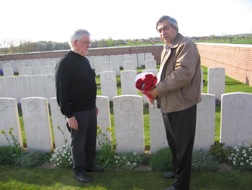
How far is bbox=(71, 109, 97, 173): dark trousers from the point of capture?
3301mm

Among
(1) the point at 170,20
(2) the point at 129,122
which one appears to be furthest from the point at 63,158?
(1) the point at 170,20

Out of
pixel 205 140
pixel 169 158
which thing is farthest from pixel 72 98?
pixel 205 140

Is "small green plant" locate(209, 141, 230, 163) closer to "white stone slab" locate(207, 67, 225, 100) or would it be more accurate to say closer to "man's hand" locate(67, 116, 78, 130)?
"man's hand" locate(67, 116, 78, 130)

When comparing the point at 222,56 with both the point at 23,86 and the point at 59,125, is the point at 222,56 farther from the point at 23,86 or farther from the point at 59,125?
the point at 59,125

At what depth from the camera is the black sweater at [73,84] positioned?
304cm

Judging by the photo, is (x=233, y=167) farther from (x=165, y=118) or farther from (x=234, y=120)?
(x=165, y=118)

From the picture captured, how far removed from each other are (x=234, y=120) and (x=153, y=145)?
1.38 meters

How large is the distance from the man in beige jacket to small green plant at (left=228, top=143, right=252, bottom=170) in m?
1.14

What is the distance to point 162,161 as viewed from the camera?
3.70m

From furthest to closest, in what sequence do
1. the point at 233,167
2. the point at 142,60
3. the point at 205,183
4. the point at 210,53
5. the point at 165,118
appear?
the point at 142,60 → the point at 210,53 → the point at 233,167 → the point at 205,183 → the point at 165,118

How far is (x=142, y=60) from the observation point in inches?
680

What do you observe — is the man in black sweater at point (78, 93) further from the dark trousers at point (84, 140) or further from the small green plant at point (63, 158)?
the small green plant at point (63, 158)

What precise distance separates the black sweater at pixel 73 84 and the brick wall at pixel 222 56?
7799 millimetres

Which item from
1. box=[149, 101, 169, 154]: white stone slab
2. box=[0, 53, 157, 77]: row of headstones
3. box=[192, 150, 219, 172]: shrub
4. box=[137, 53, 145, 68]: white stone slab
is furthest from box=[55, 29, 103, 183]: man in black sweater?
box=[137, 53, 145, 68]: white stone slab
